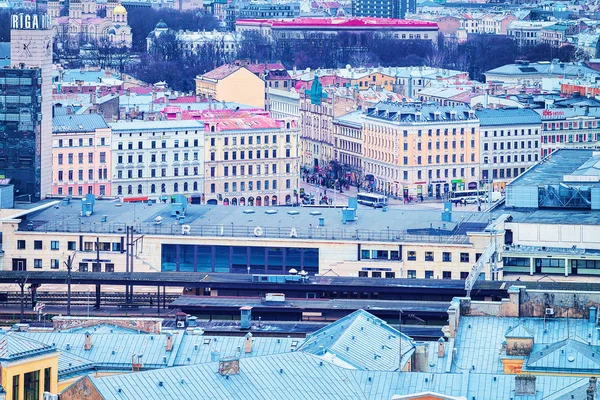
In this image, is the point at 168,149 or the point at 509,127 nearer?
the point at 168,149

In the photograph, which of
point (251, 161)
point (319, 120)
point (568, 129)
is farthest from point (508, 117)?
point (251, 161)

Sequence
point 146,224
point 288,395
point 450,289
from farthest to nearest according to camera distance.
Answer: point 146,224 → point 450,289 → point 288,395

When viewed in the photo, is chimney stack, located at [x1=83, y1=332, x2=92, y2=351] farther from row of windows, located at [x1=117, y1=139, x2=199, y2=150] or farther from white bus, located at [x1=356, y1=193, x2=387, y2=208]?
white bus, located at [x1=356, y1=193, x2=387, y2=208]

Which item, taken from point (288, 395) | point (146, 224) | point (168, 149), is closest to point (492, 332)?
point (288, 395)

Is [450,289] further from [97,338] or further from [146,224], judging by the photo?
[97,338]

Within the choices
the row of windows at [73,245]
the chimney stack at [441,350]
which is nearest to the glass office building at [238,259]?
the row of windows at [73,245]

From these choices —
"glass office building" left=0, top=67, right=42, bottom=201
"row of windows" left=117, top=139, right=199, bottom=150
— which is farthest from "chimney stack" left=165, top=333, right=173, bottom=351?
"row of windows" left=117, top=139, right=199, bottom=150

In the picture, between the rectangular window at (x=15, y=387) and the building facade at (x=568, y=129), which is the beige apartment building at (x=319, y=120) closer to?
the building facade at (x=568, y=129)
